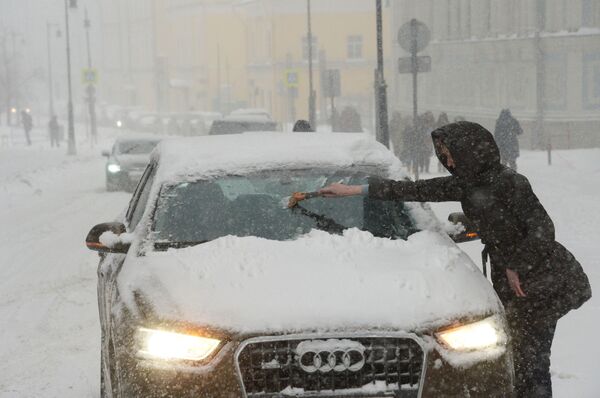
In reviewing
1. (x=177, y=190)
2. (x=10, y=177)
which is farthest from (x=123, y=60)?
(x=177, y=190)

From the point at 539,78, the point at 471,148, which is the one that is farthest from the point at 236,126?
the point at 471,148

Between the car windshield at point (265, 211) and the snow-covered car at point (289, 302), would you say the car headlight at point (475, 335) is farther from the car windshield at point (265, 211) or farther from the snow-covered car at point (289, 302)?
the car windshield at point (265, 211)

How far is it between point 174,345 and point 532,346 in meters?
1.68

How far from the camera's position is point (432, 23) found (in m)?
52.4

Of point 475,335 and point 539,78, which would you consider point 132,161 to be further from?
point 475,335

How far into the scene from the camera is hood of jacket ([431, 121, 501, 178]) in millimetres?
4637

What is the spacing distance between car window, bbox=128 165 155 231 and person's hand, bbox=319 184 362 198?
39.4 inches

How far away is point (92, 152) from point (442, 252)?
44836mm

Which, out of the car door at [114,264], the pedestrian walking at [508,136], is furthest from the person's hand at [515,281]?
the pedestrian walking at [508,136]

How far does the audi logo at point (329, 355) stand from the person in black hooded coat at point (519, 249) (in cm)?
105

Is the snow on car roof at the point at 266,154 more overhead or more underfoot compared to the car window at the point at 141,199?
more overhead

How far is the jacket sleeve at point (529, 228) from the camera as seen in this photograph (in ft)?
14.8

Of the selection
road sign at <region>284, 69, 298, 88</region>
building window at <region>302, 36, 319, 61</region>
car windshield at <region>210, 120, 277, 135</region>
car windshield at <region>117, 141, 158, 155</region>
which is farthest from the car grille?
building window at <region>302, 36, 319, 61</region>

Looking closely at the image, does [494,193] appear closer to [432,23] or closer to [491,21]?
[491,21]
